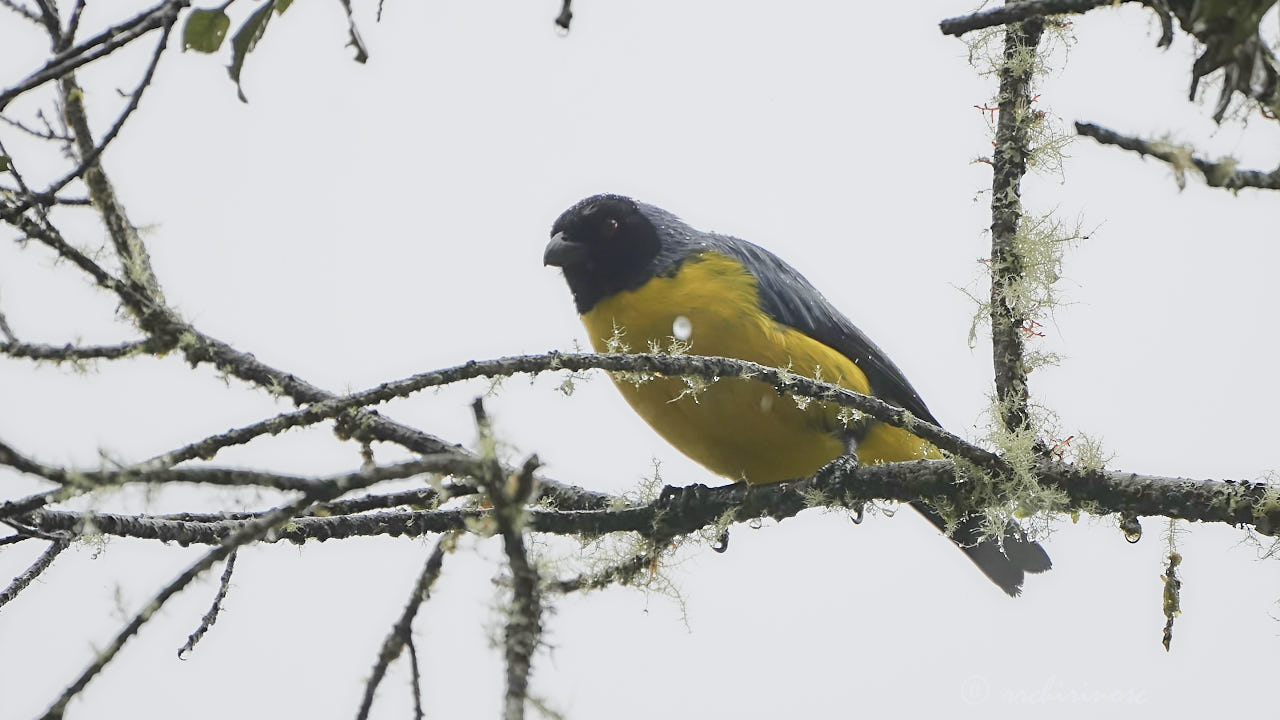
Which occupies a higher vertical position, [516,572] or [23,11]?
[23,11]

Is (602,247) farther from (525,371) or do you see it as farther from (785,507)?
(525,371)

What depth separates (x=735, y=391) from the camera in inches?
161

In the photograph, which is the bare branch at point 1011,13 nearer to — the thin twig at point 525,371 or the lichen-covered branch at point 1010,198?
the thin twig at point 525,371

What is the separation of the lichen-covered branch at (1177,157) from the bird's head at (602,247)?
3.18m

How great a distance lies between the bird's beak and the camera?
489 centimetres

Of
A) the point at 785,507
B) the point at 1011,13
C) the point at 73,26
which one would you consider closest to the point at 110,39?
the point at 73,26

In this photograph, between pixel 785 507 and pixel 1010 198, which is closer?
pixel 1010 198

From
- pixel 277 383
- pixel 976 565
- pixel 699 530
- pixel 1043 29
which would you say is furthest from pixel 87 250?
pixel 976 565

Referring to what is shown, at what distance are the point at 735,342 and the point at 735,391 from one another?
0.22 m

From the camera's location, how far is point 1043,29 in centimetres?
325

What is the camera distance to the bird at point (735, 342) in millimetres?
4168

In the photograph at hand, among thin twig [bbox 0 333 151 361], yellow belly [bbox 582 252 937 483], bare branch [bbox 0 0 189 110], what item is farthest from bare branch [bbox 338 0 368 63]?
yellow belly [bbox 582 252 937 483]

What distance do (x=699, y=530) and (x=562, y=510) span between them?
0.43 m

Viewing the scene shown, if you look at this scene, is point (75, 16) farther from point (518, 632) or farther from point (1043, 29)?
point (1043, 29)
